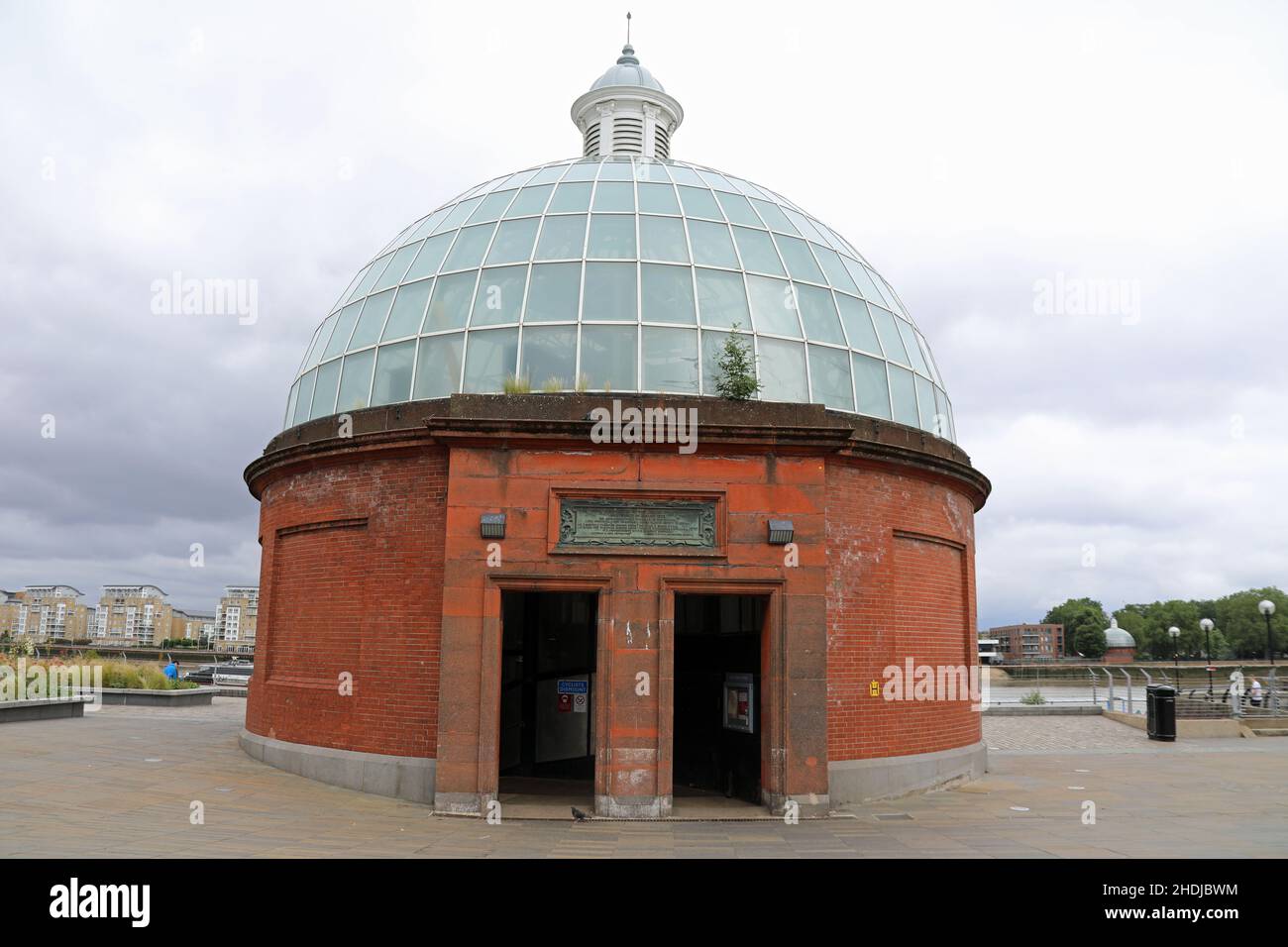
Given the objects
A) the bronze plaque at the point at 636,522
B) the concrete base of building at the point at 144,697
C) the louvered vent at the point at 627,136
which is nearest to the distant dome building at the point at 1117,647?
the louvered vent at the point at 627,136

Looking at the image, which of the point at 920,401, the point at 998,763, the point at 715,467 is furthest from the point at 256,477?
the point at 998,763

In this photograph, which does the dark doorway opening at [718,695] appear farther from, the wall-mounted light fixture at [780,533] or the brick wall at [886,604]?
the brick wall at [886,604]

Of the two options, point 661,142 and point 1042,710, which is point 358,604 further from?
point 1042,710

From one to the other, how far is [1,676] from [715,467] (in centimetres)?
2062

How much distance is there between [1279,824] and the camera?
11.7 m

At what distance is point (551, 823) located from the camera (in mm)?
11500

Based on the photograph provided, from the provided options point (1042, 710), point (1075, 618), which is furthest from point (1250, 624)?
point (1042, 710)

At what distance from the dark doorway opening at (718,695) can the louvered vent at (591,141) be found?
12.2 metres

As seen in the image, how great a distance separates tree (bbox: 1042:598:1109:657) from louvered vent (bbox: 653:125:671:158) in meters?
112

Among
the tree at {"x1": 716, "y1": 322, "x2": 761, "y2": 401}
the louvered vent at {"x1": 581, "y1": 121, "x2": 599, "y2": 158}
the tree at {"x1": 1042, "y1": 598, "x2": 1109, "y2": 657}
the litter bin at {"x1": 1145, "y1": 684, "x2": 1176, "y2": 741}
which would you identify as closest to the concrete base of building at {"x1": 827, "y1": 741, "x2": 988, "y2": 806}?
the tree at {"x1": 716, "y1": 322, "x2": 761, "y2": 401}

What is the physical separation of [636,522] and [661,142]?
13210mm

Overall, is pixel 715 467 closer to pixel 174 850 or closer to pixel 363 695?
pixel 363 695

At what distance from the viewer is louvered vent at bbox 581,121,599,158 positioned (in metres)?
21.8

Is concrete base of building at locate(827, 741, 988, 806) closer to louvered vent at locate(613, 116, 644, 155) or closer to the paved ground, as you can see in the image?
the paved ground
